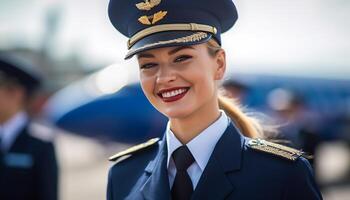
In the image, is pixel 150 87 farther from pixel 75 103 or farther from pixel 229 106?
pixel 75 103

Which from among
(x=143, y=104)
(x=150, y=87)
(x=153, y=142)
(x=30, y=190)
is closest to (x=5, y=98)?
(x=30, y=190)

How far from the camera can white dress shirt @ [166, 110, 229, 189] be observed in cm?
211

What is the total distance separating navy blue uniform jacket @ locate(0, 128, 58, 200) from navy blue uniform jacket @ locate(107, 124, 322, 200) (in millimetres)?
1108

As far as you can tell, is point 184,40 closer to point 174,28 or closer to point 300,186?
point 174,28

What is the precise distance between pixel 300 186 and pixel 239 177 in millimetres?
241

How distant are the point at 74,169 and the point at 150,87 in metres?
11.9

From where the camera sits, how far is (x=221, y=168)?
208cm

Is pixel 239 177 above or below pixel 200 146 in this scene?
below

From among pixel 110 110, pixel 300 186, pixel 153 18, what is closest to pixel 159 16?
pixel 153 18

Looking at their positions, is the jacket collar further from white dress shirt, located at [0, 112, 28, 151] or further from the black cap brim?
white dress shirt, located at [0, 112, 28, 151]

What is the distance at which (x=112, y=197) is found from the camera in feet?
7.80

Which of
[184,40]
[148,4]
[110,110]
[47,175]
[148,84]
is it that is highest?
[148,4]

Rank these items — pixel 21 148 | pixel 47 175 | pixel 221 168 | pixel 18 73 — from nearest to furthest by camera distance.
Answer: pixel 221 168
pixel 47 175
pixel 21 148
pixel 18 73

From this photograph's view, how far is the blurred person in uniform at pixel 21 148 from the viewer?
3.24 metres
